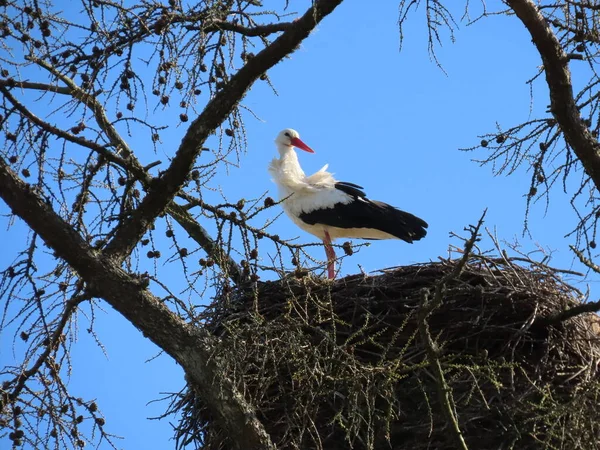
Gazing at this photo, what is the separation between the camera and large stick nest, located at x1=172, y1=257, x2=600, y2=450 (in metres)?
4.70

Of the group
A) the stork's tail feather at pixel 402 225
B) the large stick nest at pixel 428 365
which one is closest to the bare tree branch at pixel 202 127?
the large stick nest at pixel 428 365

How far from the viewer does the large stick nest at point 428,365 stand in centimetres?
470

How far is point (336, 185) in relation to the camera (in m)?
8.27

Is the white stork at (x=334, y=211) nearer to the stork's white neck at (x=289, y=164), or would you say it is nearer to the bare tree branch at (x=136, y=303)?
the stork's white neck at (x=289, y=164)

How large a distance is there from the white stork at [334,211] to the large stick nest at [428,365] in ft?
6.81

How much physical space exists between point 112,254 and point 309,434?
1.70m

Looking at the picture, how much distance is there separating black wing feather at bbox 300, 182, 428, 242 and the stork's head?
43.6 inches

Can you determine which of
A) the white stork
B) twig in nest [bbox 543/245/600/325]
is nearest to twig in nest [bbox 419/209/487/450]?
twig in nest [bbox 543/245/600/325]

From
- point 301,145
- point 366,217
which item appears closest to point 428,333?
point 366,217

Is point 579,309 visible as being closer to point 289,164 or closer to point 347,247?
point 347,247

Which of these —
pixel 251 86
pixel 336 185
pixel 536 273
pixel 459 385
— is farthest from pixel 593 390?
pixel 336 185

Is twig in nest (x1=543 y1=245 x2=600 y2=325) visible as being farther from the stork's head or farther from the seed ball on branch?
the stork's head

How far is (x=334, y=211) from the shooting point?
26.6 feet

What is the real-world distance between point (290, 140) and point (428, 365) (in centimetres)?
486
